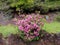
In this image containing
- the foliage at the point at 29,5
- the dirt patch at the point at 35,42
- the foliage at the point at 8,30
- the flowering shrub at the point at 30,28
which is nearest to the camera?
the flowering shrub at the point at 30,28

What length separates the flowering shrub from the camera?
6004mm

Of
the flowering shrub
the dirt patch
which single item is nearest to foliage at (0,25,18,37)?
the dirt patch

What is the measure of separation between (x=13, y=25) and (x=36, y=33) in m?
1.03

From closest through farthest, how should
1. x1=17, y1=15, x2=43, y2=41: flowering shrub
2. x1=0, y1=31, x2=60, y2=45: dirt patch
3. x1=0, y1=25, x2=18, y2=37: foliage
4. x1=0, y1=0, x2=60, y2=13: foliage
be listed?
1. x1=17, y1=15, x2=43, y2=41: flowering shrub
2. x1=0, y1=31, x2=60, y2=45: dirt patch
3. x1=0, y1=25, x2=18, y2=37: foliage
4. x1=0, y1=0, x2=60, y2=13: foliage

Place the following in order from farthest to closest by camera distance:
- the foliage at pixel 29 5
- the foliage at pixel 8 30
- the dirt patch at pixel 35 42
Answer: the foliage at pixel 29 5, the foliage at pixel 8 30, the dirt patch at pixel 35 42

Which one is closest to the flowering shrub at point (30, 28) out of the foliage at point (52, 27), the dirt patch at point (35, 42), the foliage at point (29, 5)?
the dirt patch at point (35, 42)

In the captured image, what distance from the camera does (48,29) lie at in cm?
641

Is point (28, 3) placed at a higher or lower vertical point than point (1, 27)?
higher

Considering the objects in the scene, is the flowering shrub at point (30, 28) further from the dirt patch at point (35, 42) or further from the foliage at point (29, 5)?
the foliage at point (29, 5)

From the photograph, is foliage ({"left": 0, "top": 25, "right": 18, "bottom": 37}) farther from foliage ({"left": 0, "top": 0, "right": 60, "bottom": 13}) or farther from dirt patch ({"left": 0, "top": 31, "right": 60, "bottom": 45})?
foliage ({"left": 0, "top": 0, "right": 60, "bottom": 13})

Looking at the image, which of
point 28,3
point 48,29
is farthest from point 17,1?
point 48,29

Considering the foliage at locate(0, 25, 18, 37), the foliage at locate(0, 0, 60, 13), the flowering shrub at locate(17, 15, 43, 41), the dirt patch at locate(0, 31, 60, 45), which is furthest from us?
the foliage at locate(0, 0, 60, 13)

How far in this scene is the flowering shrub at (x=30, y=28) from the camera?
6.00 metres

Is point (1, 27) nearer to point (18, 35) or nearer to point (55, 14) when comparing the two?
point (18, 35)
